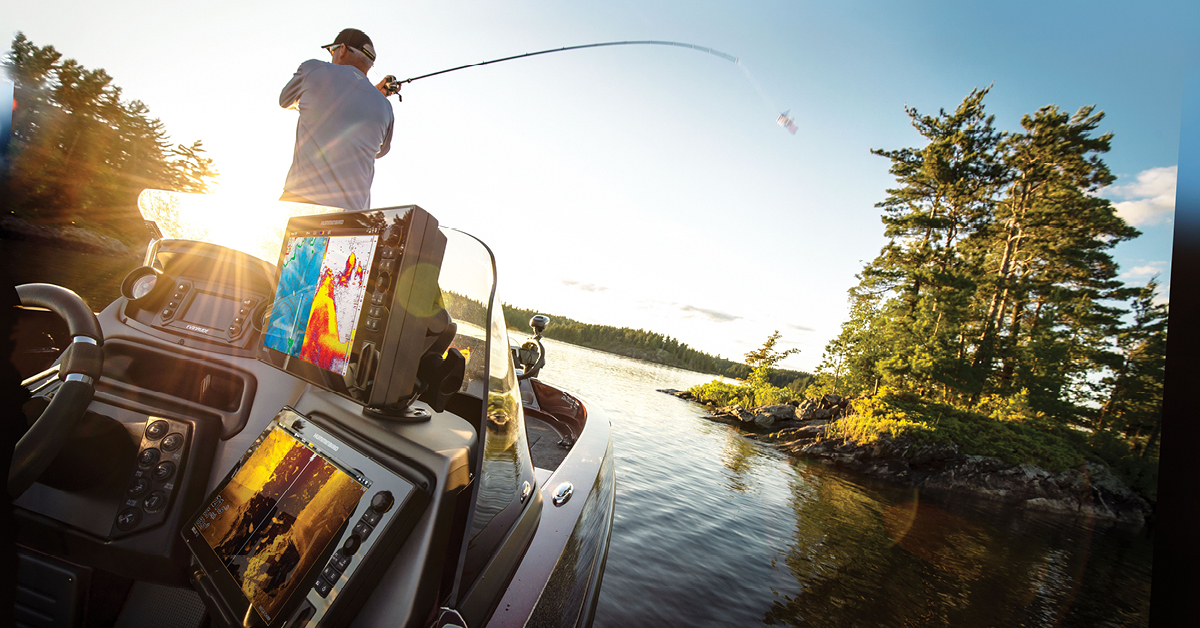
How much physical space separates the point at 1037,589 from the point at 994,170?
23.1 metres

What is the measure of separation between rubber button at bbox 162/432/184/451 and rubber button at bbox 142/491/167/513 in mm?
128

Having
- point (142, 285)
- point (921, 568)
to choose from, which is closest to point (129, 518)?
point (142, 285)

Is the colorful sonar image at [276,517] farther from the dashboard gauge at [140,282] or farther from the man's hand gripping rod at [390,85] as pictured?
the man's hand gripping rod at [390,85]

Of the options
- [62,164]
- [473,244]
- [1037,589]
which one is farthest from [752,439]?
[62,164]

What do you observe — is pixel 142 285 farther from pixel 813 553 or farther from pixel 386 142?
pixel 813 553

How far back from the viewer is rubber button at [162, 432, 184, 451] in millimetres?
1353

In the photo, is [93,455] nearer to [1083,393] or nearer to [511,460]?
[511,460]

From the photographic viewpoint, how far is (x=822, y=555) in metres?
5.97

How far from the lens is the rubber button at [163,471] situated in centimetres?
132

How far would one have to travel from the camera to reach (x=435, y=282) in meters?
1.04

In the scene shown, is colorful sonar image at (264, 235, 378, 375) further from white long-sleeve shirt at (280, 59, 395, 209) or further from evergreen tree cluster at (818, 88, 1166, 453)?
evergreen tree cluster at (818, 88, 1166, 453)

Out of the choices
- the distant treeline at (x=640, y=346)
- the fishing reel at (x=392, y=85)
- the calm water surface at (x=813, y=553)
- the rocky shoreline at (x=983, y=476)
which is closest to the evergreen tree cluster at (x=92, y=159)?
the calm water surface at (x=813, y=553)

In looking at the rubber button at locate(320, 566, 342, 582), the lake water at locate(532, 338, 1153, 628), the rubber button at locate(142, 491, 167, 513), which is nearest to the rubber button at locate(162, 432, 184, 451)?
the rubber button at locate(142, 491, 167, 513)

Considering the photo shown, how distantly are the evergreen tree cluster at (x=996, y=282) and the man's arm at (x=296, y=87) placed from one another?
973 inches
